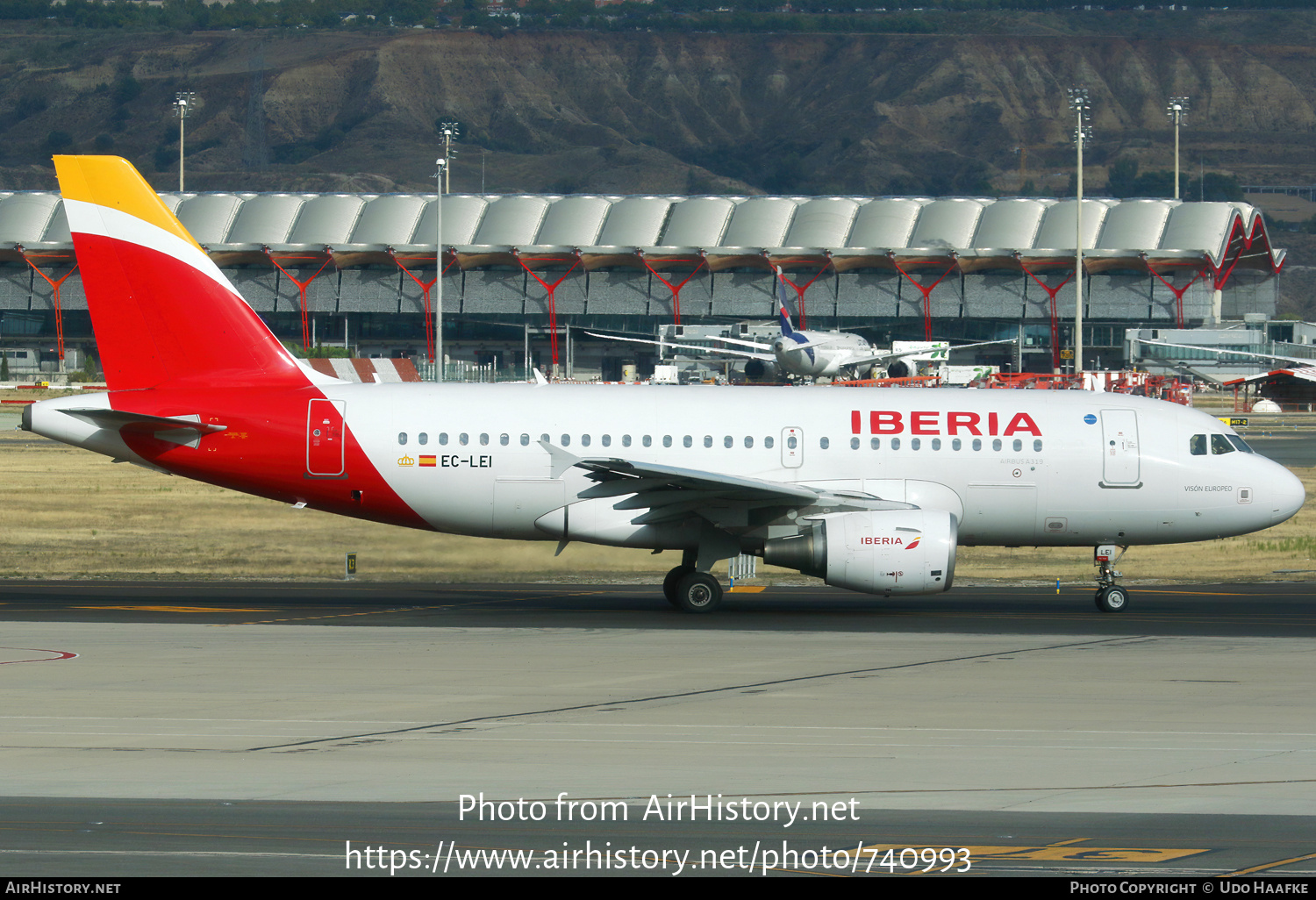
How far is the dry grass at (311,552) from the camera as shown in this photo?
3031 centimetres

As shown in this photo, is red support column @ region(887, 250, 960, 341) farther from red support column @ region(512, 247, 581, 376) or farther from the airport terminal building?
red support column @ region(512, 247, 581, 376)

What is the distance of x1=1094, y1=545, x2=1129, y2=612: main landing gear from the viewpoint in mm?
25656

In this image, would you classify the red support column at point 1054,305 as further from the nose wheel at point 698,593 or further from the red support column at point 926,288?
the nose wheel at point 698,593

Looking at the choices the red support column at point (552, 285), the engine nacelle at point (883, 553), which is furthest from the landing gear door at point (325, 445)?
the red support column at point (552, 285)

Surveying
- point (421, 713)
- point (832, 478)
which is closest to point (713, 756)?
point (421, 713)

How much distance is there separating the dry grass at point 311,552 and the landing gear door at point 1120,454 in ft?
17.5

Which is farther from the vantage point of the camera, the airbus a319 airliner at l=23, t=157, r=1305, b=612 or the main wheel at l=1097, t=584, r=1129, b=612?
the main wheel at l=1097, t=584, r=1129, b=612

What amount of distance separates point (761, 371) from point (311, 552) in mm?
71473

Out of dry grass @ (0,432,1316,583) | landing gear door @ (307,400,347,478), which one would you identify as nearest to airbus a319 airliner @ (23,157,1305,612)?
landing gear door @ (307,400,347,478)

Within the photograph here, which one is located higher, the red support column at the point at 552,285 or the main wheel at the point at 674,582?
the red support column at the point at 552,285

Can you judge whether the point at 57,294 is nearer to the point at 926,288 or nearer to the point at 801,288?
the point at 801,288

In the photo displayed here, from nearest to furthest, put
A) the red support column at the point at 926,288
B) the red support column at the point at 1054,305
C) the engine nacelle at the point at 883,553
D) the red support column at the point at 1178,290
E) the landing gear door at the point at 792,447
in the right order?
1. the engine nacelle at the point at 883,553
2. the landing gear door at the point at 792,447
3. the red support column at the point at 1054,305
4. the red support column at the point at 926,288
5. the red support column at the point at 1178,290

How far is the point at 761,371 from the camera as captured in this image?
103 metres

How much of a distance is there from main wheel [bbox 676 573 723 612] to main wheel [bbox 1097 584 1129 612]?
6242mm
